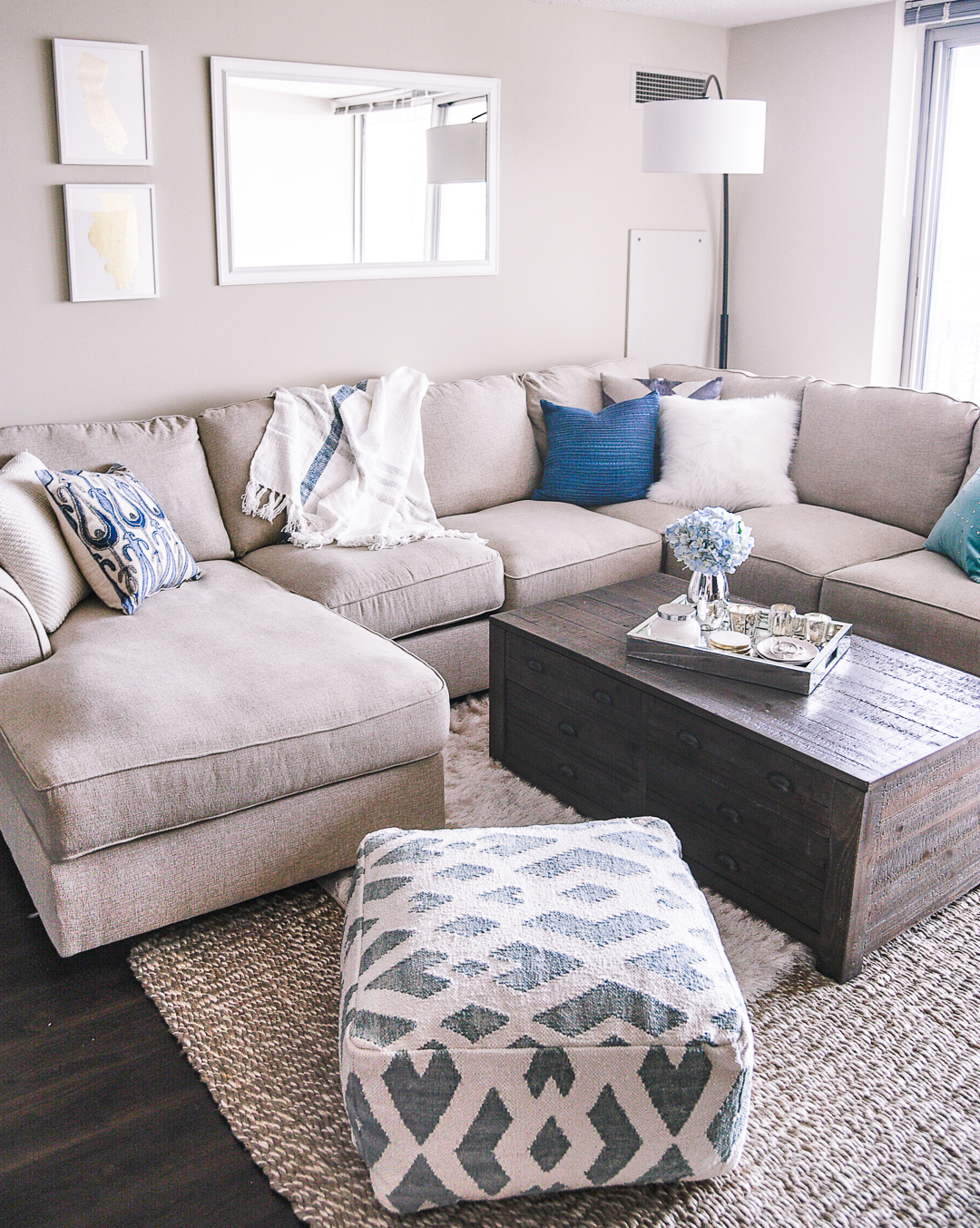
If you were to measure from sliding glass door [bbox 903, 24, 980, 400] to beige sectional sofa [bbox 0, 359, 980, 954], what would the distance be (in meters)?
0.75

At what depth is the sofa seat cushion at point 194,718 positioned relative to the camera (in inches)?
80.5

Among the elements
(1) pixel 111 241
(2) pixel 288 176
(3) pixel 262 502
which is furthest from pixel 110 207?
(3) pixel 262 502

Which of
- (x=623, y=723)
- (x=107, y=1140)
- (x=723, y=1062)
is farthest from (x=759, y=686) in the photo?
(x=107, y=1140)

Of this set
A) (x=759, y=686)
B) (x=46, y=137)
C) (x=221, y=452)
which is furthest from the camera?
(x=221, y=452)

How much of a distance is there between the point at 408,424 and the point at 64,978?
206 centimetres

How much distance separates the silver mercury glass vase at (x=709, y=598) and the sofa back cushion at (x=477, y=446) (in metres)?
1.35

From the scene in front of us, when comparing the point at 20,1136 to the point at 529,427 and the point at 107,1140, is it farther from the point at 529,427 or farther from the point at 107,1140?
the point at 529,427

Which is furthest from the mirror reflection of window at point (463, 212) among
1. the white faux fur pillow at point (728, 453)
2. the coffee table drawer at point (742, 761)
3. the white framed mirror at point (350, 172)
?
the coffee table drawer at point (742, 761)

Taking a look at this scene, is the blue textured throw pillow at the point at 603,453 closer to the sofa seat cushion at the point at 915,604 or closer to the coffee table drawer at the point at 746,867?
the sofa seat cushion at the point at 915,604

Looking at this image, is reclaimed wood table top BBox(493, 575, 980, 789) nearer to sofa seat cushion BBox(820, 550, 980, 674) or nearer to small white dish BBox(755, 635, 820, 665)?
small white dish BBox(755, 635, 820, 665)

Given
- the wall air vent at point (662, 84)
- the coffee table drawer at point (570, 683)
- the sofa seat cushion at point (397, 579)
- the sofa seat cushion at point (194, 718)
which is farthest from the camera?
the wall air vent at point (662, 84)

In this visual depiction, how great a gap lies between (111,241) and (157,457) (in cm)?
67

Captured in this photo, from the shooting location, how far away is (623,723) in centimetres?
249

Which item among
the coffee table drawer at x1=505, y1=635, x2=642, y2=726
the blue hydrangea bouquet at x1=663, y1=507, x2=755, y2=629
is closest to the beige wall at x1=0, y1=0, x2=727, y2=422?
the coffee table drawer at x1=505, y1=635, x2=642, y2=726
